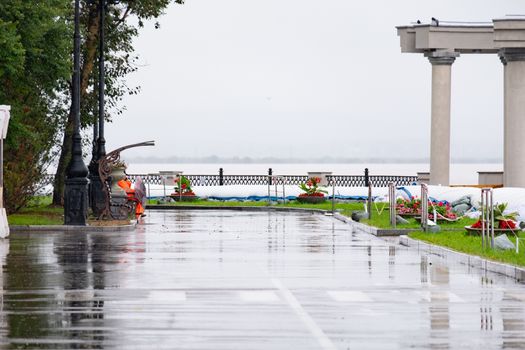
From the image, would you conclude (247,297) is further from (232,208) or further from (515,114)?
(232,208)

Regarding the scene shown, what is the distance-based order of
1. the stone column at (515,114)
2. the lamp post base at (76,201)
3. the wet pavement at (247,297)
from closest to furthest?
the wet pavement at (247,297) < the lamp post base at (76,201) < the stone column at (515,114)

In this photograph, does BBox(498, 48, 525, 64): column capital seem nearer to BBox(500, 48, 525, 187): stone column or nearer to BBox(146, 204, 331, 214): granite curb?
BBox(500, 48, 525, 187): stone column

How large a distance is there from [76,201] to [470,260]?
17.0 meters

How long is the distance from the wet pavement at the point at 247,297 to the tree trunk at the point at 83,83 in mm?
21809

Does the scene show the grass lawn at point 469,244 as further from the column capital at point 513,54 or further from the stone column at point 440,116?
the stone column at point 440,116

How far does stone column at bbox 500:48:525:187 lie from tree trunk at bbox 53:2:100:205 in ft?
52.1

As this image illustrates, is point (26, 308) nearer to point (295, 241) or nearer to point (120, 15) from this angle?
point (295, 241)

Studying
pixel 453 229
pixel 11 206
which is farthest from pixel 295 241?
pixel 11 206

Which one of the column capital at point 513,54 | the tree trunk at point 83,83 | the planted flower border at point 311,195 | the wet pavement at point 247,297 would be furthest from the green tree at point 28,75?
the column capital at point 513,54

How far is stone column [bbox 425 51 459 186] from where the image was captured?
2421 inches

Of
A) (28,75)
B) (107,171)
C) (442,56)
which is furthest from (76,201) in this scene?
(442,56)

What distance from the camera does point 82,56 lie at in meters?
57.4

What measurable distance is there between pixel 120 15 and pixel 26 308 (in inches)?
1688

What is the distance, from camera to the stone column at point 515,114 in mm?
56656
